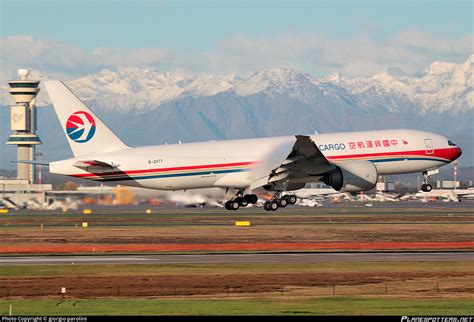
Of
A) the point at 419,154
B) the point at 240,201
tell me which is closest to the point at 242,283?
the point at 240,201

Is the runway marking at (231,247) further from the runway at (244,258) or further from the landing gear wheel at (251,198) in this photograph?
the landing gear wheel at (251,198)

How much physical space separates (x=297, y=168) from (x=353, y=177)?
15.5ft

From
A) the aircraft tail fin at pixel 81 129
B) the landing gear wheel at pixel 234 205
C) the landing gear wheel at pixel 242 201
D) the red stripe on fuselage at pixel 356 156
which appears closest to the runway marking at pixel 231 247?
the red stripe on fuselage at pixel 356 156

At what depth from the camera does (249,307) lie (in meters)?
43.4

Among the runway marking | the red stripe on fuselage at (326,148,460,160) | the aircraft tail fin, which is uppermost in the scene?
the aircraft tail fin

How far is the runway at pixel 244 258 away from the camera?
6169 centimetres

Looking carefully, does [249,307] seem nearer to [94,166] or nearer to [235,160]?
[94,166]

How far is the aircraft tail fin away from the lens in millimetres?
83750

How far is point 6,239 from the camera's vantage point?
80.4m

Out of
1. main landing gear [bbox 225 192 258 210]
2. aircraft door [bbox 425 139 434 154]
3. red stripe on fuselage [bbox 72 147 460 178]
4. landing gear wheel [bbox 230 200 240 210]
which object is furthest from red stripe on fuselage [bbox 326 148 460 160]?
landing gear wheel [bbox 230 200 240 210]

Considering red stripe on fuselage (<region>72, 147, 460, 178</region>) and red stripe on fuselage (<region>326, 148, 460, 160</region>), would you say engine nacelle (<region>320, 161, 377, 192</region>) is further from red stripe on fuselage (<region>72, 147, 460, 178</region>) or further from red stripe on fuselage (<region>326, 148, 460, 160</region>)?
red stripe on fuselage (<region>72, 147, 460, 178</region>)

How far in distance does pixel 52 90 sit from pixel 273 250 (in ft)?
92.8

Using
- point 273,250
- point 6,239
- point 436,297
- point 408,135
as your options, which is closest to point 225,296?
point 436,297

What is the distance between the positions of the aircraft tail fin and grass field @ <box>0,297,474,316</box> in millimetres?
38472
